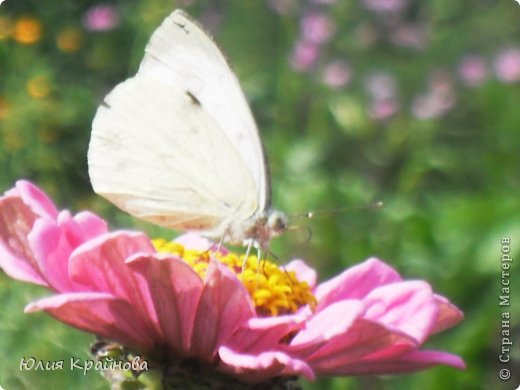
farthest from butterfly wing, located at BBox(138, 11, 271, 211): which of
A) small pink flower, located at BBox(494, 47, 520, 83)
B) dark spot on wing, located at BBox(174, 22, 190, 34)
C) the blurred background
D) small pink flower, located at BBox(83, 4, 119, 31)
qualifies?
small pink flower, located at BBox(494, 47, 520, 83)

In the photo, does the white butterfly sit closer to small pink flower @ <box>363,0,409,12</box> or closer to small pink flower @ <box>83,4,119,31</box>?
small pink flower @ <box>83,4,119,31</box>

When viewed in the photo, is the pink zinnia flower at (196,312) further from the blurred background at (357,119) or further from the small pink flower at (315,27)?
the small pink flower at (315,27)

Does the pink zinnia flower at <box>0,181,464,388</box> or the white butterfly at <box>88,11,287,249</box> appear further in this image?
the white butterfly at <box>88,11,287,249</box>

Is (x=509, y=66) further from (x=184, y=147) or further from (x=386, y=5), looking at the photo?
(x=184, y=147)

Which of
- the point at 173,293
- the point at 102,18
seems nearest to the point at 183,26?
the point at 173,293

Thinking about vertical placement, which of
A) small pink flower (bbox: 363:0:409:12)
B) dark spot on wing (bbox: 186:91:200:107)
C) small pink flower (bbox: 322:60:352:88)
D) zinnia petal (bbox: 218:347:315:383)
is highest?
small pink flower (bbox: 363:0:409:12)

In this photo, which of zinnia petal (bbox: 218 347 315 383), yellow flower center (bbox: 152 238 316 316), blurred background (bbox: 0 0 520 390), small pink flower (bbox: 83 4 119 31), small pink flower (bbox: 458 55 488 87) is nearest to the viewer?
zinnia petal (bbox: 218 347 315 383)

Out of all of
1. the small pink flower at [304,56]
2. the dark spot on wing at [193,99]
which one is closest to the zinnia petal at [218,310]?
the dark spot on wing at [193,99]
